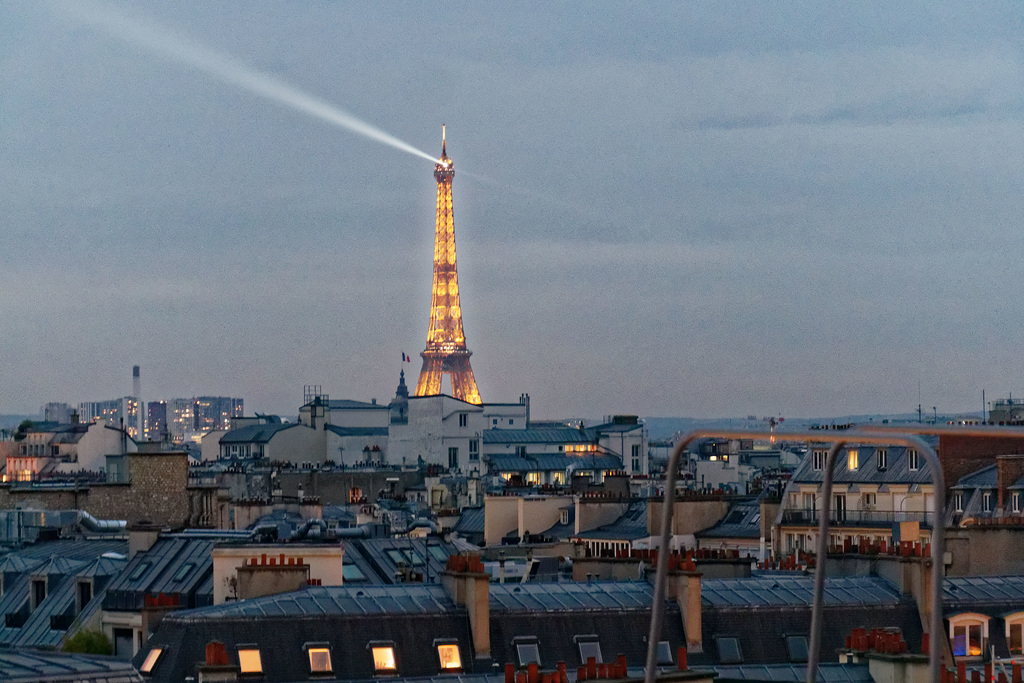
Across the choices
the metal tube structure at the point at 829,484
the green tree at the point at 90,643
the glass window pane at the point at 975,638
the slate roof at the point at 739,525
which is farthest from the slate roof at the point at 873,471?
the metal tube structure at the point at 829,484

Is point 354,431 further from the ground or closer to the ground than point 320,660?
further from the ground

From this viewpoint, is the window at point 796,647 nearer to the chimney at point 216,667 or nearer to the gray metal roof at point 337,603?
the gray metal roof at point 337,603

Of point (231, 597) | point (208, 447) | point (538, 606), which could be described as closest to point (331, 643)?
point (538, 606)

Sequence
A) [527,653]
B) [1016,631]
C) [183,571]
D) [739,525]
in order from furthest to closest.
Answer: [739,525]
[183,571]
[1016,631]
[527,653]

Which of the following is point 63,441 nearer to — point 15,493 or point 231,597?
point 15,493

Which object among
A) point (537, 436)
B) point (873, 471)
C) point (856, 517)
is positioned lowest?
point (856, 517)

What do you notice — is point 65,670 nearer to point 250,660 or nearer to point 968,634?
point 250,660

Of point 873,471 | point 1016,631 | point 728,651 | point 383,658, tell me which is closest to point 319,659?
point 383,658
